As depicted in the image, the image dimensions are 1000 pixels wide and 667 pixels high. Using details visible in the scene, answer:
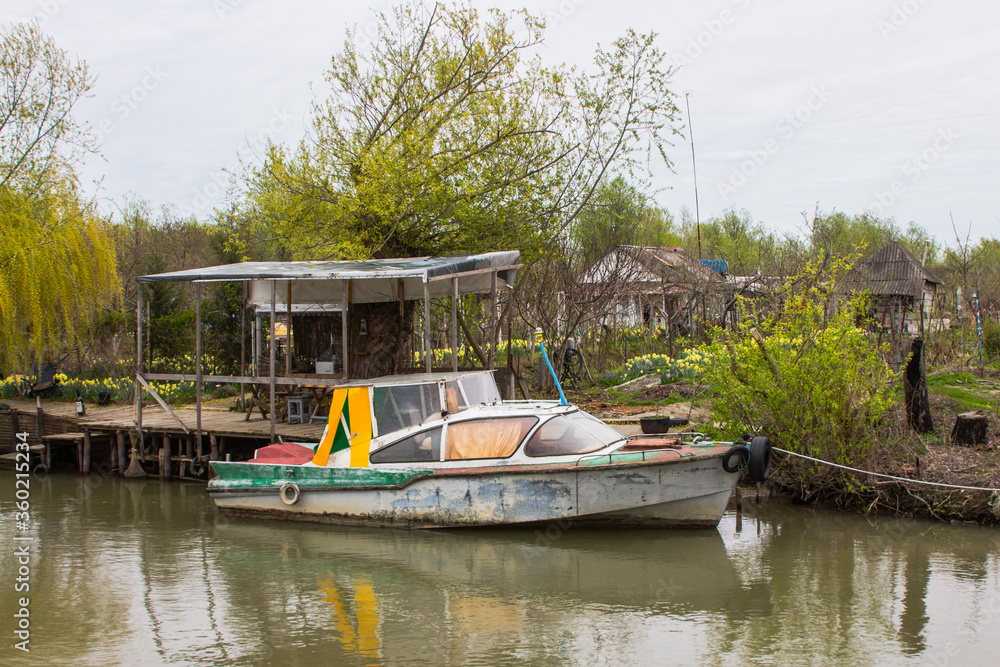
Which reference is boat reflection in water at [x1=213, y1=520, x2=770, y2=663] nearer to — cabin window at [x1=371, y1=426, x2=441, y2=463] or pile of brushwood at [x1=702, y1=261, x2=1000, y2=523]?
cabin window at [x1=371, y1=426, x2=441, y2=463]

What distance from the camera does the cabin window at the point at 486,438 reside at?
35.5 feet

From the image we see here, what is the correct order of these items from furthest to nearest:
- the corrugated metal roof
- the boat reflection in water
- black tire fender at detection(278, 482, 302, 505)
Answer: the corrugated metal roof < black tire fender at detection(278, 482, 302, 505) < the boat reflection in water

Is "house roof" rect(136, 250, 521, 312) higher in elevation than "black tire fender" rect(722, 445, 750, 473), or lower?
higher

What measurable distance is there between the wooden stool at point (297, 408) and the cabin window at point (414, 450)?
485 cm

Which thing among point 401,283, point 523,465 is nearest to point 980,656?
point 523,465

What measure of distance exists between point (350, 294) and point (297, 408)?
2.59 meters

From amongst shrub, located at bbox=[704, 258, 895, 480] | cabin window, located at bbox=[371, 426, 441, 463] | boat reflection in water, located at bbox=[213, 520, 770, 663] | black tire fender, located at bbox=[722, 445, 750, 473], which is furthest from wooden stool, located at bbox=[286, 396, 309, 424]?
black tire fender, located at bbox=[722, 445, 750, 473]

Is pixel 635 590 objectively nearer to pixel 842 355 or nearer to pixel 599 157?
pixel 842 355

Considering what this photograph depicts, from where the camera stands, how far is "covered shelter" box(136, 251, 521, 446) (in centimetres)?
1368

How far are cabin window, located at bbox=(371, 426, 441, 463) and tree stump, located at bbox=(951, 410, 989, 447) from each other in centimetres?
706

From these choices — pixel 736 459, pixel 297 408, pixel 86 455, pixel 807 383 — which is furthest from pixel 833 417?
pixel 86 455

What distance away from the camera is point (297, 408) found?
1584 centimetres

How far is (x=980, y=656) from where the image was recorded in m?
6.86

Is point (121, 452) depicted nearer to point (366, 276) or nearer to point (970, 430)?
point (366, 276)
